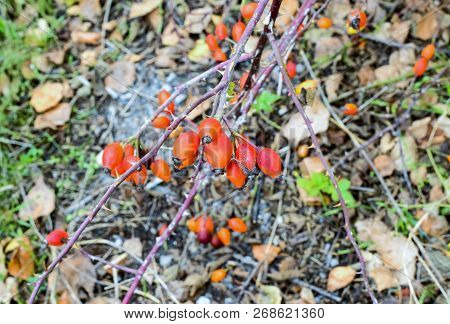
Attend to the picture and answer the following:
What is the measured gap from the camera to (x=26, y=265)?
2.64 metres

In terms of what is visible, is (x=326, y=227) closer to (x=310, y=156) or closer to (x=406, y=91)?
(x=310, y=156)

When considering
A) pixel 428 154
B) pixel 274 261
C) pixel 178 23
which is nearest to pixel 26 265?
pixel 274 261

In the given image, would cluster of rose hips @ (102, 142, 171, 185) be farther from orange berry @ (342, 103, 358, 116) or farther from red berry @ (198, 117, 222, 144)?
orange berry @ (342, 103, 358, 116)

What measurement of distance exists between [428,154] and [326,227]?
0.66 meters

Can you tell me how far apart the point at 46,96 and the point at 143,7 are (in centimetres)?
81

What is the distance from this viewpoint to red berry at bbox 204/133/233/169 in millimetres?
1437

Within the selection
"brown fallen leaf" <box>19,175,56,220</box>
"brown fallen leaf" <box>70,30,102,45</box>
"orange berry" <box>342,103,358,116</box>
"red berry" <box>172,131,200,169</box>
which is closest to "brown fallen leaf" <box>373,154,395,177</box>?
"orange berry" <box>342,103,358,116</box>

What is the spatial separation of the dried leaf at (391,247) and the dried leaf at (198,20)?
1488mm

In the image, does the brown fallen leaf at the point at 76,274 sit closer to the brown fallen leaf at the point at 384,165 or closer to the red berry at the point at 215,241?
the red berry at the point at 215,241

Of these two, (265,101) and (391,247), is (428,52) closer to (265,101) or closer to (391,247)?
(265,101)

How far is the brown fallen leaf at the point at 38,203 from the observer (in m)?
2.80

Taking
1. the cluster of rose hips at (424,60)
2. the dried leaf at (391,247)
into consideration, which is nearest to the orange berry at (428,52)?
the cluster of rose hips at (424,60)

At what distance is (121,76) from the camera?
3.12m

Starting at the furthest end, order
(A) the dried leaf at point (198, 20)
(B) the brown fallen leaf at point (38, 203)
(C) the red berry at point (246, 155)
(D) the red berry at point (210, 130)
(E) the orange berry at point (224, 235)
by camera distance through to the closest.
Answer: (A) the dried leaf at point (198, 20) → (B) the brown fallen leaf at point (38, 203) → (E) the orange berry at point (224, 235) → (C) the red berry at point (246, 155) → (D) the red berry at point (210, 130)
